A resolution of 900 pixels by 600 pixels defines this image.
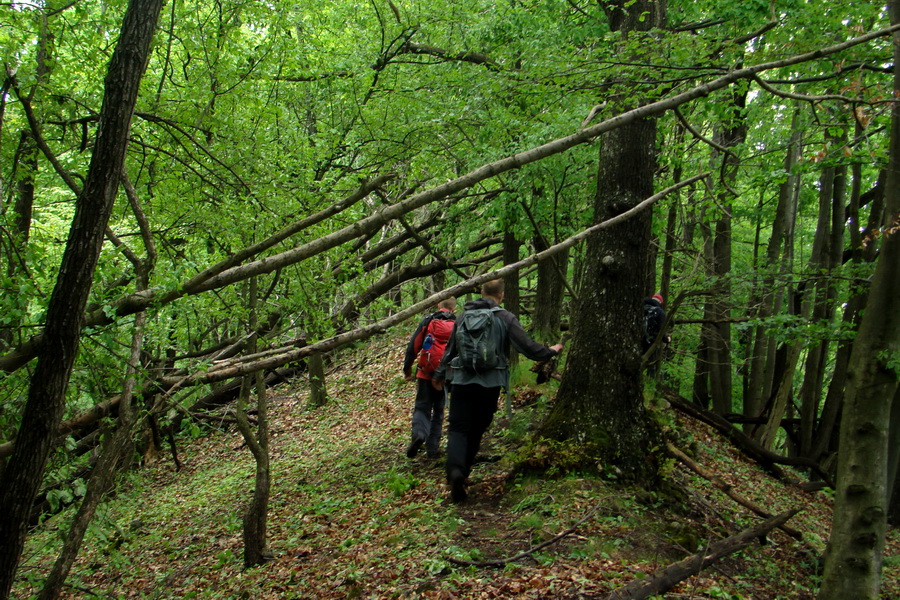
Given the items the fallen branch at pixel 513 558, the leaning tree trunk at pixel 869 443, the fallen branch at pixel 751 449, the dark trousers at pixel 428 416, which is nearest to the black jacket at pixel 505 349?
the fallen branch at pixel 513 558

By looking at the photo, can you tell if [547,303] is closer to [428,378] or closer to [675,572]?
[428,378]

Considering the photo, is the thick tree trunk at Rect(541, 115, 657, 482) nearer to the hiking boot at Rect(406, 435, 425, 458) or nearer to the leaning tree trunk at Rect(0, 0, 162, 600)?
the hiking boot at Rect(406, 435, 425, 458)

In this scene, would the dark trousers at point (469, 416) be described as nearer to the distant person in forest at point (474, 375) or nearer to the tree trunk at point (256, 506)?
the distant person in forest at point (474, 375)

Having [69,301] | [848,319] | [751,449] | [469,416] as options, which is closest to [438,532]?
[469,416]

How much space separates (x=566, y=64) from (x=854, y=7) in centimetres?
331

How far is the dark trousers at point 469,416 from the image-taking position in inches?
265

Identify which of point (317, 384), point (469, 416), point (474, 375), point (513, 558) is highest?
point (474, 375)

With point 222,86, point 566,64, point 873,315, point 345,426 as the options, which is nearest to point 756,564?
point 873,315

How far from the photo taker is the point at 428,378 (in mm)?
8680

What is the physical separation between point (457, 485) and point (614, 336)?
225cm

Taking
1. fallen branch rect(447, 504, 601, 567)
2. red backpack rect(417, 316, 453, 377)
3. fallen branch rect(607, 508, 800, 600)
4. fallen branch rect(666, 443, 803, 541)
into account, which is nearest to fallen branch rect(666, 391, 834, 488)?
fallen branch rect(666, 443, 803, 541)

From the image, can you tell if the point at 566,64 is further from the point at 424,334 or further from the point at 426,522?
the point at 426,522

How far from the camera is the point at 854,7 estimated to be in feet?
22.6

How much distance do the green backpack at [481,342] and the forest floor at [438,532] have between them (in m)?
1.23
